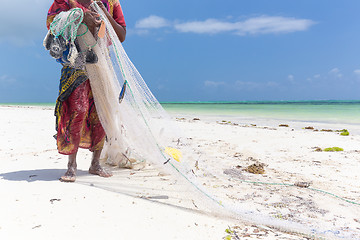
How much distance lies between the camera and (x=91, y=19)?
2707 mm

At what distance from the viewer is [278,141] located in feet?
20.0

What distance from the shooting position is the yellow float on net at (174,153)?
8.42 feet

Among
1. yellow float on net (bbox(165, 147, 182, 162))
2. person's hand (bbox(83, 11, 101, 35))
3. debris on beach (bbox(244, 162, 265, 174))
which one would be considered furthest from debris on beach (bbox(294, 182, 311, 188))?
person's hand (bbox(83, 11, 101, 35))

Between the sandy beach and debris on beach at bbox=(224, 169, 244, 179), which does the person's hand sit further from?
debris on beach at bbox=(224, 169, 244, 179)

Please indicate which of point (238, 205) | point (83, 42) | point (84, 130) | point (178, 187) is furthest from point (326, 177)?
point (83, 42)

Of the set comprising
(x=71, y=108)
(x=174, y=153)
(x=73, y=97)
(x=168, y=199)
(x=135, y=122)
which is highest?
(x=73, y=97)

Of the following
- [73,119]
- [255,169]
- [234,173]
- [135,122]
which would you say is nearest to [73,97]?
[73,119]

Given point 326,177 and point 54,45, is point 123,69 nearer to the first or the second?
point 54,45

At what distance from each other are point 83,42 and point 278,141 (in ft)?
15.6

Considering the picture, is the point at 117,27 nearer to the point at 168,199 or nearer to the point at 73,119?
the point at 73,119

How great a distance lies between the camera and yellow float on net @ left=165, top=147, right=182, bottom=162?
2.57 metres

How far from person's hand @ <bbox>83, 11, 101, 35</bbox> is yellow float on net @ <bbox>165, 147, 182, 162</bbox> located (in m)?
1.41

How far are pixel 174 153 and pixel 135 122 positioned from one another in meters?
0.59

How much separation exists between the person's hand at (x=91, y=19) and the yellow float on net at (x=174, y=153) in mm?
1412
